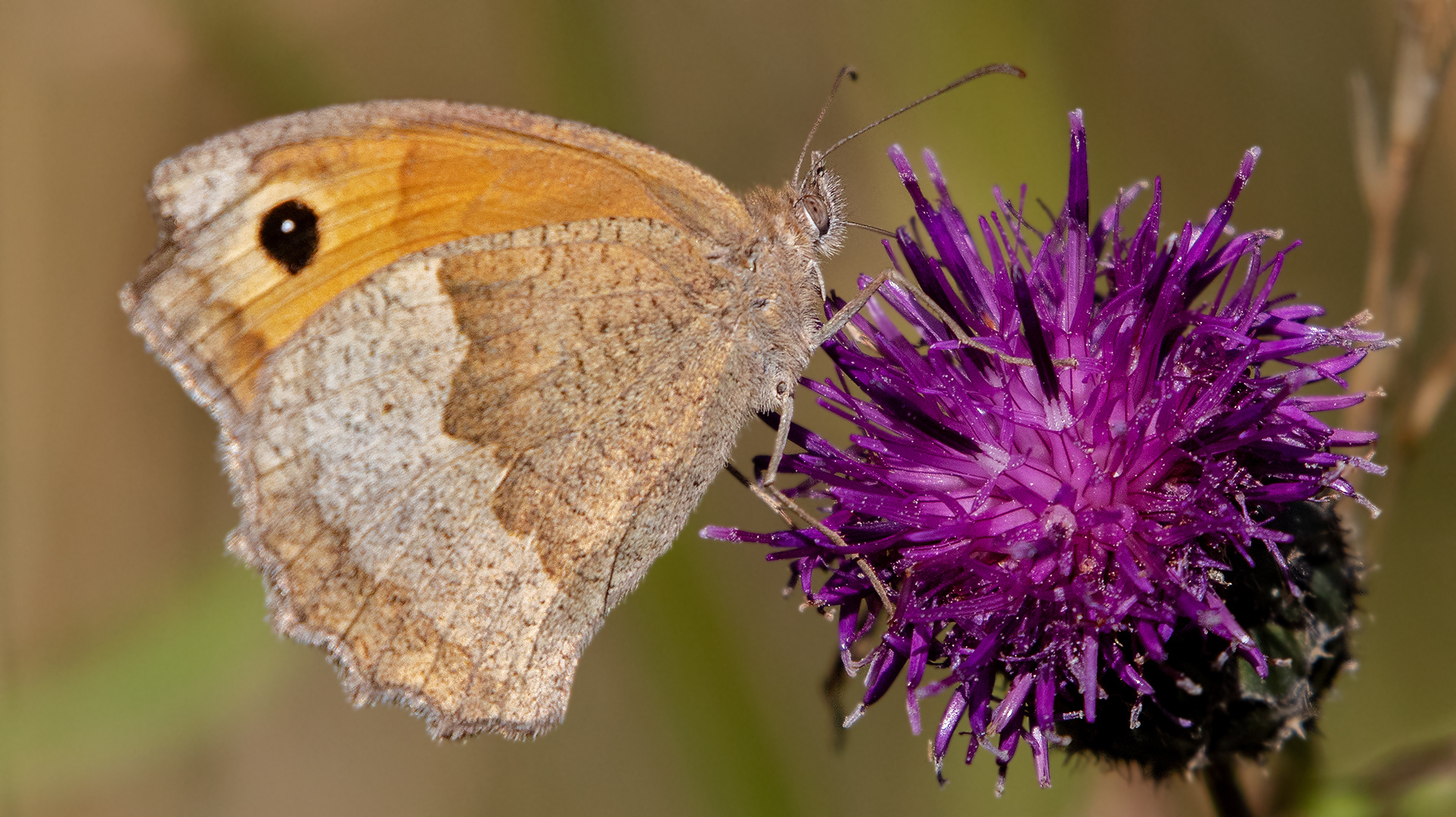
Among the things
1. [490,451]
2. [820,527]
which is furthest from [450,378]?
[820,527]

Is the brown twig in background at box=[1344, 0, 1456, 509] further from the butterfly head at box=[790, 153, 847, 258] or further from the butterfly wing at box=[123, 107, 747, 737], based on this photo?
the butterfly wing at box=[123, 107, 747, 737]

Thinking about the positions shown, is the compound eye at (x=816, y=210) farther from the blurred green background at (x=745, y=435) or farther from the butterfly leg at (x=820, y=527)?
the blurred green background at (x=745, y=435)

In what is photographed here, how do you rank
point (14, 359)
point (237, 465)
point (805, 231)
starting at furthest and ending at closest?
point (14, 359), point (805, 231), point (237, 465)

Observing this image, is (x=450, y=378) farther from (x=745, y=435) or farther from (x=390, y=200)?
(x=745, y=435)

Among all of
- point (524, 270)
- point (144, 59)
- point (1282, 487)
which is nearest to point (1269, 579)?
point (1282, 487)

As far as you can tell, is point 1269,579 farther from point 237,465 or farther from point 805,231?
point 237,465

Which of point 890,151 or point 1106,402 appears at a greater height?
point 890,151

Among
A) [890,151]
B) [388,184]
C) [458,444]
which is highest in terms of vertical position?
[890,151]
